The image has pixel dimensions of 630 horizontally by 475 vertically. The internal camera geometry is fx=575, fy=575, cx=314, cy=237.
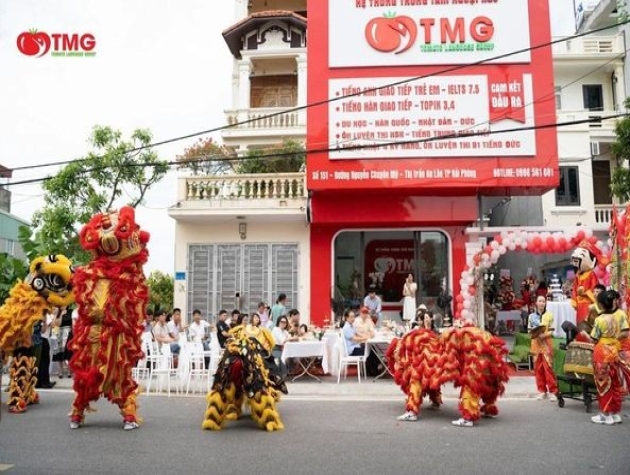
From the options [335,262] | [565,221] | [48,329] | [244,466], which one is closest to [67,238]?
[48,329]

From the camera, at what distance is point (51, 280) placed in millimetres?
8328

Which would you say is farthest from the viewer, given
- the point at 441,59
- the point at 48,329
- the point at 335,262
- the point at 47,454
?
the point at 335,262

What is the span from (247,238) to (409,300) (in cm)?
457

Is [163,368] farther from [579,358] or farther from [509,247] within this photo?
[509,247]

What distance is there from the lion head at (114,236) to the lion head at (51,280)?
1642 mm

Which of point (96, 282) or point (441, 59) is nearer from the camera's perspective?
point (96, 282)

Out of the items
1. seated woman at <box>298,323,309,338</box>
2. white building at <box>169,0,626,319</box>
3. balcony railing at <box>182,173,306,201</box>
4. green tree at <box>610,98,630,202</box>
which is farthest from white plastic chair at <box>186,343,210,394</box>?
green tree at <box>610,98,630,202</box>

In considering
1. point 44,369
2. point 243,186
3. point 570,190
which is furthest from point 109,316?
point 570,190

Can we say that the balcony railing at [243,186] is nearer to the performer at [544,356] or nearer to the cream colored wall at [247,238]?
the cream colored wall at [247,238]

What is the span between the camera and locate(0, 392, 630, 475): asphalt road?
5168mm

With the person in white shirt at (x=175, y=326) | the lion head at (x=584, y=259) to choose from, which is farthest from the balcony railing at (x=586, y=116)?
the person in white shirt at (x=175, y=326)

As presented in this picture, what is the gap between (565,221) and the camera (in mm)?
18500

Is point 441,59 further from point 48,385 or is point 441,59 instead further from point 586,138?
point 48,385

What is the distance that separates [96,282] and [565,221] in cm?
1580
